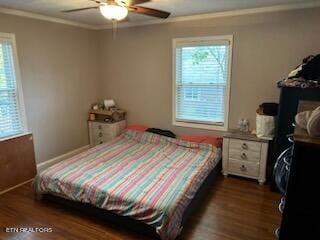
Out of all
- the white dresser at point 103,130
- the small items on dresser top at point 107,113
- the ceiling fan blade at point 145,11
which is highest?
the ceiling fan blade at point 145,11

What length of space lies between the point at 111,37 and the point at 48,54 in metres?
1.20

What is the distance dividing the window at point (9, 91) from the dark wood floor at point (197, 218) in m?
0.88

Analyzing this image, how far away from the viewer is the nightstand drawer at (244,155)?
317 centimetres

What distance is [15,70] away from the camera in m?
3.19

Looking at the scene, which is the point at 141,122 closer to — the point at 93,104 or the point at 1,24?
the point at 93,104

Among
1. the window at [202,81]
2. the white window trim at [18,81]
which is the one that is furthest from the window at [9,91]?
the window at [202,81]

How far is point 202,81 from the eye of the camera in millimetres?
3721

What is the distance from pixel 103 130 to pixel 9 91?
5.28 ft

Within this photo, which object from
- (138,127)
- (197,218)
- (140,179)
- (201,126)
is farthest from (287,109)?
(138,127)

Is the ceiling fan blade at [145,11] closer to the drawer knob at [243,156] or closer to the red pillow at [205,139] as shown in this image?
the red pillow at [205,139]

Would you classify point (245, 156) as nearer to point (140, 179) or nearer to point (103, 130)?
point (140, 179)

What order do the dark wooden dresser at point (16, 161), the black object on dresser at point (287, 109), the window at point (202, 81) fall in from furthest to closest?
the window at point (202, 81) → the dark wooden dresser at point (16, 161) → the black object on dresser at point (287, 109)

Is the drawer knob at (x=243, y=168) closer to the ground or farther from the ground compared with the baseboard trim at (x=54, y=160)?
farther from the ground

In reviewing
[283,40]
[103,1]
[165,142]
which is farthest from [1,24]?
[283,40]
